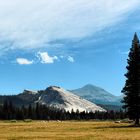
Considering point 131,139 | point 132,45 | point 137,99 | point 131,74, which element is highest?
point 132,45

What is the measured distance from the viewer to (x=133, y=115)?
248ft

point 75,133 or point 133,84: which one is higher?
point 133,84

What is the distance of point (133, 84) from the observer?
77.3 metres

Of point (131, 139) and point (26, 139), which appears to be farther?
point (26, 139)

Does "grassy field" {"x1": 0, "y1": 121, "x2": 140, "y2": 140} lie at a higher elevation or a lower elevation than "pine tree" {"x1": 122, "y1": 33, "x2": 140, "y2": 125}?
lower

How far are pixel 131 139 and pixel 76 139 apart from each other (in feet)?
18.7

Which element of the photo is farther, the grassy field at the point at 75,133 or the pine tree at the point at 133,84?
the pine tree at the point at 133,84

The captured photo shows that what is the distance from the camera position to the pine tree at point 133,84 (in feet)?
248

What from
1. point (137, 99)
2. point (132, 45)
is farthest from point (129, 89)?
point (132, 45)

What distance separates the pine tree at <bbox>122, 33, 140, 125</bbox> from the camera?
7556 cm

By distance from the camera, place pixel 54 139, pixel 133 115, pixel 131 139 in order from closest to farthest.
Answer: pixel 131 139, pixel 54 139, pixel 133 115

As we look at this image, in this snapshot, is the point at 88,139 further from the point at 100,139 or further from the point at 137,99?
the point at 137,99

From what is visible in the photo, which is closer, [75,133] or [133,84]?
[75,133]

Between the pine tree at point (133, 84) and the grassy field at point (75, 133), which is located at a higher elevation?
the pine tree at point (133, 84)
